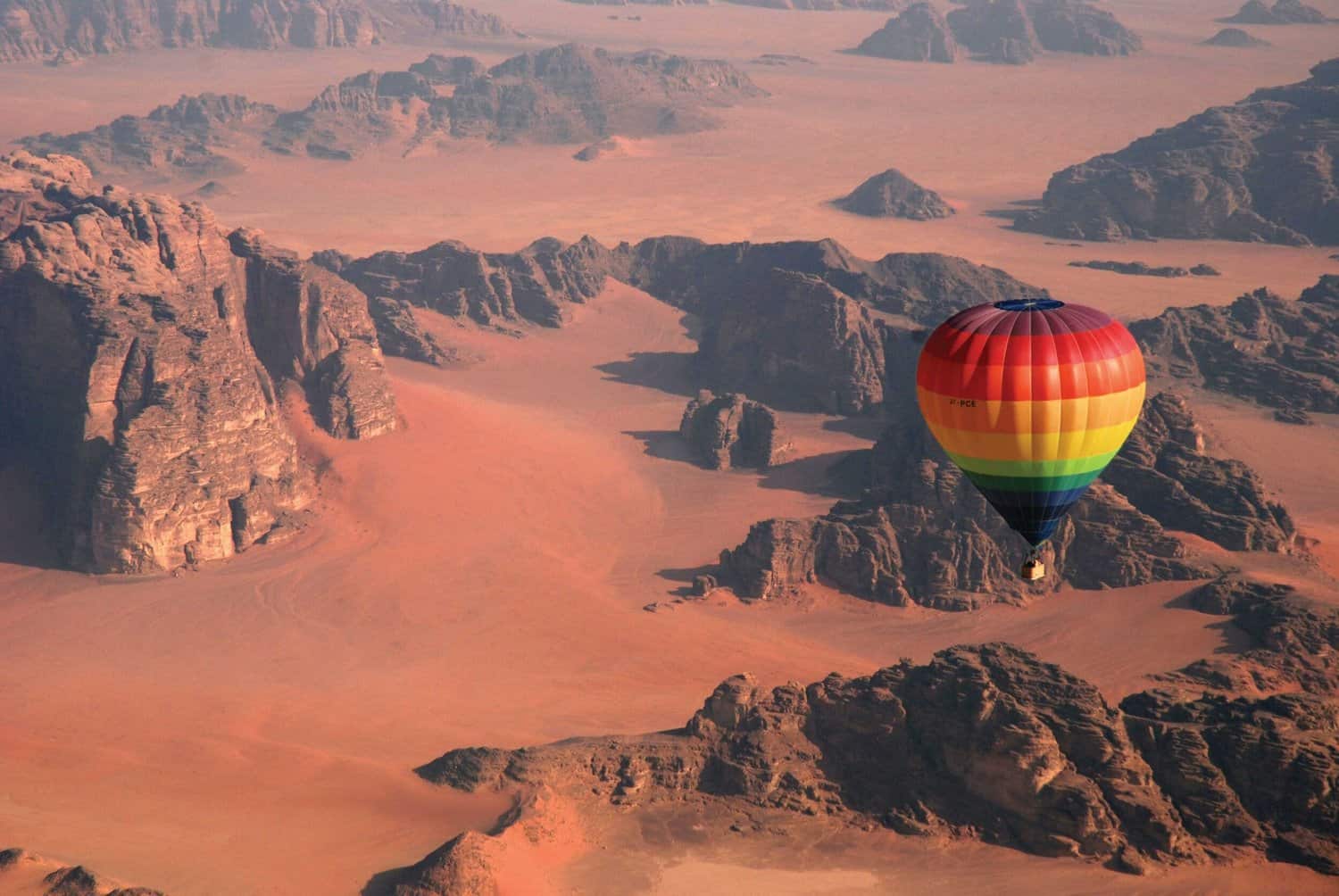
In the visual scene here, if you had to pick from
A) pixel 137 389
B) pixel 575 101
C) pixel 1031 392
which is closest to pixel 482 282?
pixel 137 389

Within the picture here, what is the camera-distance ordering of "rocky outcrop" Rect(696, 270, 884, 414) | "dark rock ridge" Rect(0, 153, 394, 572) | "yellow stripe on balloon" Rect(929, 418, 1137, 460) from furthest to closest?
"rocky outcrop" Rect(696, 270, 884, 414) < "dark rock ridge" Rect(0, 153, 394, 572) < "yellow stripe on balloon" Rect(929, 418, 1137, 460)

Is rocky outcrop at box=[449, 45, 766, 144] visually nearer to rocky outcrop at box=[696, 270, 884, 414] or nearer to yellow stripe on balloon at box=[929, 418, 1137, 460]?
rocky outcrop at box=[696, 270, 884, 414]

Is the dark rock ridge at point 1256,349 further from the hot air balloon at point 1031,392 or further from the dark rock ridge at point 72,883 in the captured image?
the dark rock ridge at point 72,883

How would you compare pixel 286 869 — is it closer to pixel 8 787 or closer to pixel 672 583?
pixel 8 787

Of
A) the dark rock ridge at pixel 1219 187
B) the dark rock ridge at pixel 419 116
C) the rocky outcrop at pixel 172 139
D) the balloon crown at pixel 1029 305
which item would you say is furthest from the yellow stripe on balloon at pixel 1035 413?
the dark rock ridge at pixel 419 116

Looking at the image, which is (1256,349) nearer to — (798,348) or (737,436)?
(798,348)

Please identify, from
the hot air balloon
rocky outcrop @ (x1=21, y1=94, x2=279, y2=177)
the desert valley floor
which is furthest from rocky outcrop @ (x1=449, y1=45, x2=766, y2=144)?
the hot air balloon

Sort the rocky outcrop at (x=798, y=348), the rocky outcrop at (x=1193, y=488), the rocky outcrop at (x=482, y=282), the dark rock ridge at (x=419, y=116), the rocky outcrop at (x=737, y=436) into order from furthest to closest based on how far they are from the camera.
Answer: the dark rock ridge at (x=419, y=116)
the rocky outcrop at (x=482, y=282)
the rocky outcrop at (x=798, y=348)
the rocky outcrop at (x=737, y=436)
the rocky outcrop at (x=1193, y=488)
